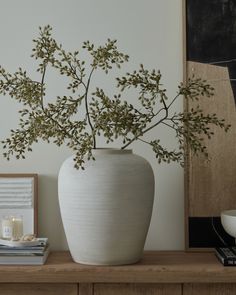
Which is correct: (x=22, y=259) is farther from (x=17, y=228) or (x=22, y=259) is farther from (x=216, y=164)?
(x=216, y=164)

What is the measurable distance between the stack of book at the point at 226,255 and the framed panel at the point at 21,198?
0.63 meters

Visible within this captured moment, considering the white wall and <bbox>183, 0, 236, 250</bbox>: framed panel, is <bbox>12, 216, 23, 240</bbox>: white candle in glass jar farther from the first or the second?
<bbox>183, 0, 236, 250</bbox>: framed panel

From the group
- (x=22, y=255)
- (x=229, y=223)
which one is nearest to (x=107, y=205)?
(x=22, y=255)

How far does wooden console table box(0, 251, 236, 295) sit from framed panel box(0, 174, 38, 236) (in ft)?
0.99

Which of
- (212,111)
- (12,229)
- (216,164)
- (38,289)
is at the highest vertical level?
(212,111)

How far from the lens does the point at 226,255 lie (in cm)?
175

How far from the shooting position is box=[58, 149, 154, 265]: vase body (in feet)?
5.51

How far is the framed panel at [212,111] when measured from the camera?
1966 millimetres

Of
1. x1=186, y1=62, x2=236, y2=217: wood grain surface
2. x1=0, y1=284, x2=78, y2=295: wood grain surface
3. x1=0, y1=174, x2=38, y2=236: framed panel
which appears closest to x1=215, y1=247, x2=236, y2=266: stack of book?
→ x1=186, y1=62, x2=236, y2=217: wood grain surface

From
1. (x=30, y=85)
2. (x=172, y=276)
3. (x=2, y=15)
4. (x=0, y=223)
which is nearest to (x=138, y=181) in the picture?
(x=172, y=276)

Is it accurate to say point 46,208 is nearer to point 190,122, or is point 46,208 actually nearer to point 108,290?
point 108,290

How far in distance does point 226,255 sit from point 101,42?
841mm

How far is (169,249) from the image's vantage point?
200 cm

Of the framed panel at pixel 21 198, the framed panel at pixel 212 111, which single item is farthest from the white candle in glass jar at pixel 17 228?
the framed panel at pixel 212 111
